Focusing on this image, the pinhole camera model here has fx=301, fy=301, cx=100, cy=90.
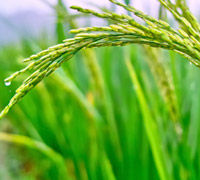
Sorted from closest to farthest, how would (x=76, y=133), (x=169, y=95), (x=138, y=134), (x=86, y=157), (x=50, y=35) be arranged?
1. (x=169, y=95)
2. (x=138, y=134)
3. (x=86, y=157)
4. (x=76, y=133)
5. (x=50, y=35)

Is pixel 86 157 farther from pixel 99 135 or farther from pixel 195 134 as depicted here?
pixel 195 134

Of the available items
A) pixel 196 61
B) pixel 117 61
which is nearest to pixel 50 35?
pixel 117 61

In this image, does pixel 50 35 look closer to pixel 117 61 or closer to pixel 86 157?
pixel 117 61

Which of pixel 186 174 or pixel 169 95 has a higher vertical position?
pixel 169 95

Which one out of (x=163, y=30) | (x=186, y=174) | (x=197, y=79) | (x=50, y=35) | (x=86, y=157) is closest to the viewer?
(x=163, y=30)

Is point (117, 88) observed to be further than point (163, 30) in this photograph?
Result: Yes

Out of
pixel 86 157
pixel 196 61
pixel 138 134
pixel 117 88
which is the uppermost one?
pixel 196 61
